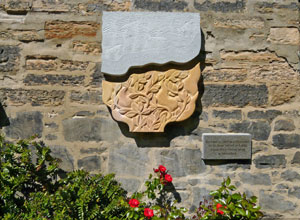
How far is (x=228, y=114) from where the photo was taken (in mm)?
2916

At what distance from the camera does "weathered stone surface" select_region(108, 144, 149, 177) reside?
9.37 ft

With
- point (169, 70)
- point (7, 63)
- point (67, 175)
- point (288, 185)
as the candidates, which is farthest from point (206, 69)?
point (7, 63)

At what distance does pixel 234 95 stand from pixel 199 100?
0.33m

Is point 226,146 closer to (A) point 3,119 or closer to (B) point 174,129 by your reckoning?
(B) point 174,129

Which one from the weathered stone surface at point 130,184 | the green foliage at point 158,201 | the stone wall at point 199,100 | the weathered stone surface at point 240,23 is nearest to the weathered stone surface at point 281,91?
the stone wall at point 199,100

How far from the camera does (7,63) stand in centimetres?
283

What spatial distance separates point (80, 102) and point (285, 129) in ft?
6.21

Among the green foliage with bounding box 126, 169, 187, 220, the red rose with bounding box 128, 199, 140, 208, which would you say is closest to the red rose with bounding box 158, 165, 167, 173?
the green foliage with bounding box 126, 169, 187, 220

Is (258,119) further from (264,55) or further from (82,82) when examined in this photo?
(82,82)

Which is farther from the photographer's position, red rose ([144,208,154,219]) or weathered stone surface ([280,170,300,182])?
weathered stone surface ([280,170,300,182])

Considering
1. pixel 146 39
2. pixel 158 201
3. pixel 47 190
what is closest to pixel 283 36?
pixel 146 39

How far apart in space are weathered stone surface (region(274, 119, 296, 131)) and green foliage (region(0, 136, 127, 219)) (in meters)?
1.53

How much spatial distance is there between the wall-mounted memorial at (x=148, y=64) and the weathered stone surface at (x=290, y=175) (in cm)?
107

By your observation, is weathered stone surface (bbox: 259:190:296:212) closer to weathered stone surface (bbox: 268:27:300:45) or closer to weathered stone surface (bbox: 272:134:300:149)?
weathered stone surface (bbox: 272:134:300:149)
